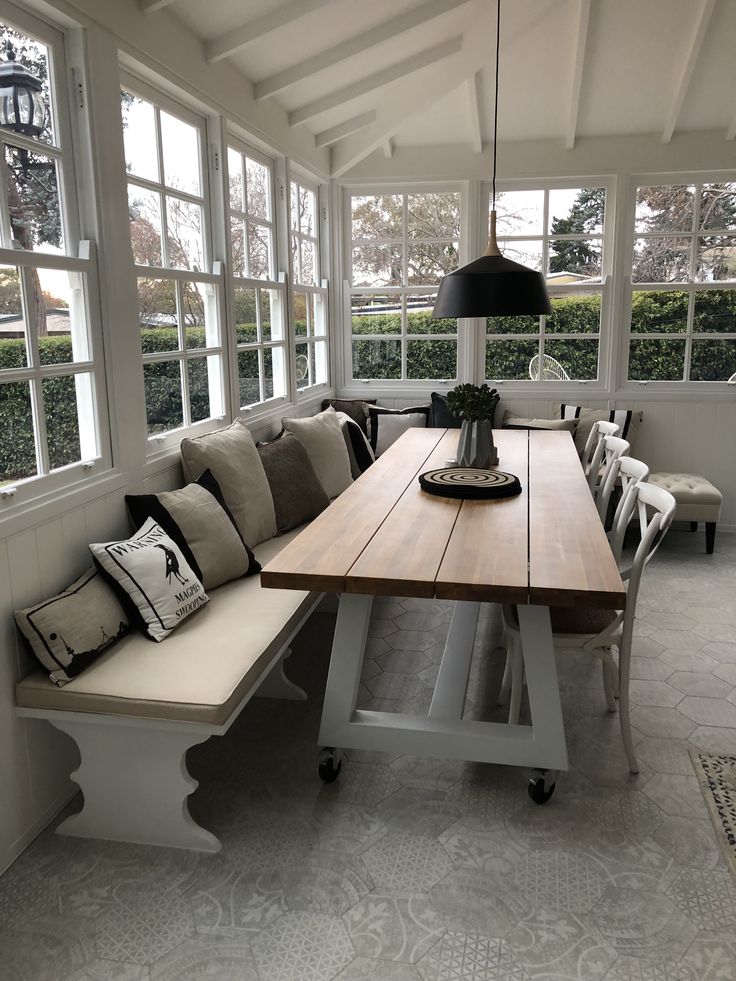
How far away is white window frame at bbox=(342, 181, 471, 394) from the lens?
5.77m

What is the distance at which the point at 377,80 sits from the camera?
4.47m

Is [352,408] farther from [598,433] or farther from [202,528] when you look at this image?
[202,528]

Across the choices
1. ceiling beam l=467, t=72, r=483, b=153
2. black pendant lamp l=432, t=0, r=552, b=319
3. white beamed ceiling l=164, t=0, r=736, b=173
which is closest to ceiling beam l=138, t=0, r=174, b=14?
white beamed ceiling l=164, t=0, r=736, b=173

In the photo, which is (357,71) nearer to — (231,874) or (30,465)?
(30,465)

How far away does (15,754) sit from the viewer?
92.3 inches

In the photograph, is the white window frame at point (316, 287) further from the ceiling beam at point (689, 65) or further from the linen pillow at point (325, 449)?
the ceiling beam at point (689, 65)

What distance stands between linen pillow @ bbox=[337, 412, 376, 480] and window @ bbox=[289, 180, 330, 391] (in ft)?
1.79

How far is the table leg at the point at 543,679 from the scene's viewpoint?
2.46m

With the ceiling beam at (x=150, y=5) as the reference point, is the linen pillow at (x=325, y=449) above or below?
below

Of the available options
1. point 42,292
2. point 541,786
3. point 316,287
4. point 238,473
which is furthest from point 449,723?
point 316,287

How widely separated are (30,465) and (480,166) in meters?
4.22

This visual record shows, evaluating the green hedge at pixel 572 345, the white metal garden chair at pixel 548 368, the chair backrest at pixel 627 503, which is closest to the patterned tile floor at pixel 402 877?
the chair backrest at pixel 627 503

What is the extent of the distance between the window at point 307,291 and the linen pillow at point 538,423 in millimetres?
1387

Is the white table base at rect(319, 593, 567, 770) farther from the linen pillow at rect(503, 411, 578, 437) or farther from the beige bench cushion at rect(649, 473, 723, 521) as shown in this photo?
the linen pillow at rect(503, 411, 578, 437)
